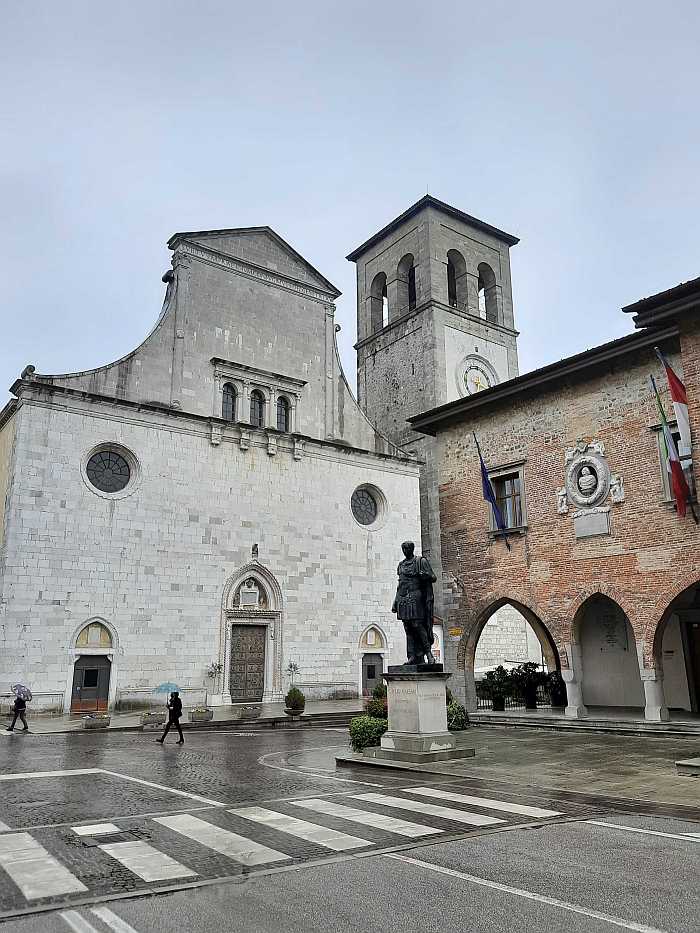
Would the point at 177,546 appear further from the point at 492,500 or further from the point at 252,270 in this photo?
the point at 252,270

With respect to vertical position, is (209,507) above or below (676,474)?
above

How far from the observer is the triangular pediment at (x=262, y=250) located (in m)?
31.1

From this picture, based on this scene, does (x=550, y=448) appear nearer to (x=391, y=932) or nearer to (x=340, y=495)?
(x=340, y=495)

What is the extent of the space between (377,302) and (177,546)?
2467cm

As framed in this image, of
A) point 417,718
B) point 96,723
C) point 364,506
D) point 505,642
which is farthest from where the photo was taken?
point 505,642

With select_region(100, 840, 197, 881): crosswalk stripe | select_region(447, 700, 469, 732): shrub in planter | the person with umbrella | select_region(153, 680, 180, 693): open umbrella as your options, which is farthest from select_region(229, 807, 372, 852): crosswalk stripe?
select_region(153, 680, 180, 693): open umbrella

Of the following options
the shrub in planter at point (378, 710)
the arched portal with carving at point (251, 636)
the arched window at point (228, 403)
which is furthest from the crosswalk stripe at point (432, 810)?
the arched window at point (228, 403)

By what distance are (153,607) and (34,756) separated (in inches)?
446

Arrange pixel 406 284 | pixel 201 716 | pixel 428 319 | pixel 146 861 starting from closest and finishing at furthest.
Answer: pixel 146 861 < pixel 201 716 < pixel 428 319 < pixel 406 284

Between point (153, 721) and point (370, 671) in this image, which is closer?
point (153, 721)

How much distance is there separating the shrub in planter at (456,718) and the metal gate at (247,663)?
11583 mm

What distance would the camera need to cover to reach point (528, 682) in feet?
71.8

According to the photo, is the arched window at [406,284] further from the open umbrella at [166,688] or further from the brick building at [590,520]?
the open umbrella at [166,688]

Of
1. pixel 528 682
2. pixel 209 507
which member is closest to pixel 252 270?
pixel 209 507
